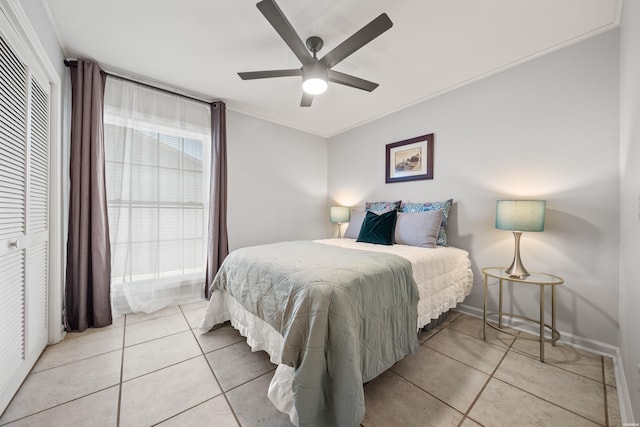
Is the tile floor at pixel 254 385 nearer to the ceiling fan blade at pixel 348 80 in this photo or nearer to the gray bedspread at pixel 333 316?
the gray bedspread at pixel 333 316

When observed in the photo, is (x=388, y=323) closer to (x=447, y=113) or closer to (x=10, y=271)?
(x=10, y=271)

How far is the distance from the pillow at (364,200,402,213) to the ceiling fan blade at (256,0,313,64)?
195 cm

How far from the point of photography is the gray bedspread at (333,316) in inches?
43.1

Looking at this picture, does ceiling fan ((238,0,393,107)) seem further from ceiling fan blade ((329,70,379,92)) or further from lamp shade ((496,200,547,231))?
lamp shade ((496,200,547,231))

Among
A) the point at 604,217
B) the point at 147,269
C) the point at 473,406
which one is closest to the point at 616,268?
the point at 604,217

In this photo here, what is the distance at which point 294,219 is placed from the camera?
3.88 meters

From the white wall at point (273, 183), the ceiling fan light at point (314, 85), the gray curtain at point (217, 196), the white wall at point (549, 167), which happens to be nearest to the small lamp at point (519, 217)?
the white wall at point (549, 167)

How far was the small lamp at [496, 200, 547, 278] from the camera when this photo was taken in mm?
1797

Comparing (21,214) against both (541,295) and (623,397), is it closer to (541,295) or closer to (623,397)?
(541,295)

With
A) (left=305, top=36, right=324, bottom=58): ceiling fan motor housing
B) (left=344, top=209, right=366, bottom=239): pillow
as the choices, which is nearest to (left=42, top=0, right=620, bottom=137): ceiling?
(left=305, top=36, right=324, bottom=58): ceiling fan motor housing

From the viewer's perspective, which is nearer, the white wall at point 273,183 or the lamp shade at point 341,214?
the white wall at point 273,183

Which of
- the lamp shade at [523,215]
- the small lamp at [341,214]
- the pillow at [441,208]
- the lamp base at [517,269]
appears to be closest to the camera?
the lamp shade at [523,215]

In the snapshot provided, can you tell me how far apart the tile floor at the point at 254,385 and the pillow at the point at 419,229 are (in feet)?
2.84

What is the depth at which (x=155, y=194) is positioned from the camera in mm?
2619
